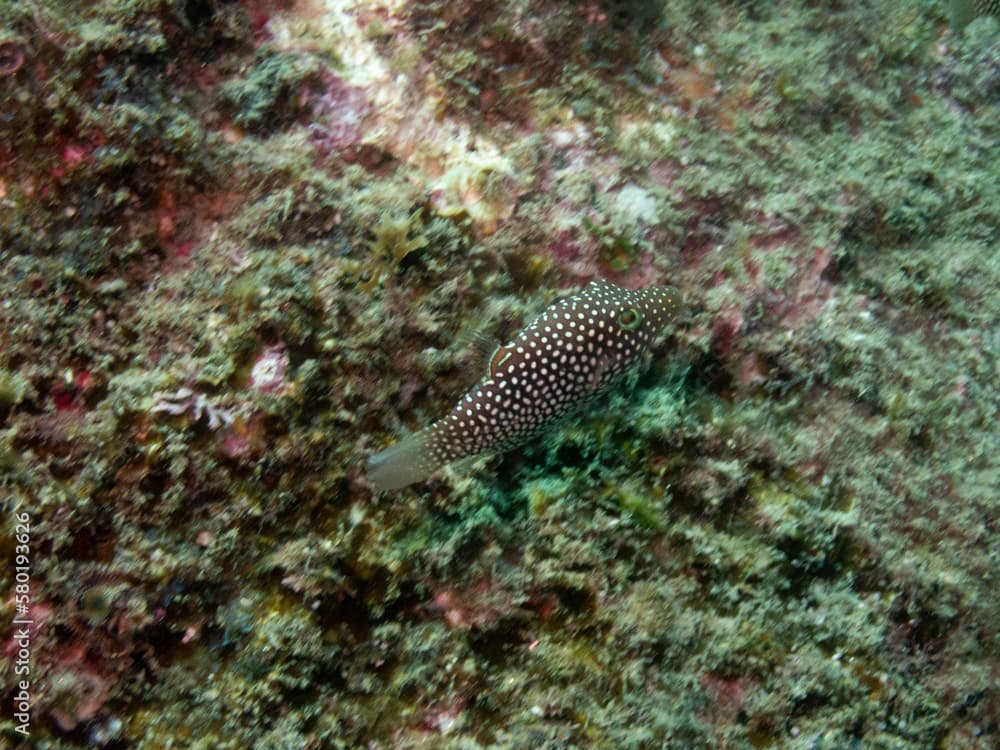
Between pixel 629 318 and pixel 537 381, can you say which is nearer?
pixel 537 381

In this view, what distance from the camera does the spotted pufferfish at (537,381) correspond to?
3.74 metres

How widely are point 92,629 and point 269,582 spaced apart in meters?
0.94

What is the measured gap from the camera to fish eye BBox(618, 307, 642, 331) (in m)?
4.14

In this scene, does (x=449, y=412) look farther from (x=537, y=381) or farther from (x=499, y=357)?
(x=537, y=381)

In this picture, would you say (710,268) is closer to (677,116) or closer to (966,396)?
(677,116)

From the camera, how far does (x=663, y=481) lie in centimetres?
450

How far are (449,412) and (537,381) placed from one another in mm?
616

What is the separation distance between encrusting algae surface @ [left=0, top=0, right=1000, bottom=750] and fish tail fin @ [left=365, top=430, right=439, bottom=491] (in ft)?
0.09

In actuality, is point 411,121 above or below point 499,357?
above

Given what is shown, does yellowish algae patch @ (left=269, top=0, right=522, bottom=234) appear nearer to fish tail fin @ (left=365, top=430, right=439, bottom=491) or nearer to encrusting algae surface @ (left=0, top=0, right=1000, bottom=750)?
encrusting algae surface @ (left=0, top=0, right=1000, bottom=750)

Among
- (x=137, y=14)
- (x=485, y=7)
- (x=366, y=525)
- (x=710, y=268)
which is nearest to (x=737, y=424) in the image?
(x=710, y=268)

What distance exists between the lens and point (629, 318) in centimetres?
417

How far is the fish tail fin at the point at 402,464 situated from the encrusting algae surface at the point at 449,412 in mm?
28

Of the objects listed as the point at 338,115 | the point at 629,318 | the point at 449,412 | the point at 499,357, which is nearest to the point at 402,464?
the point at 449,412
